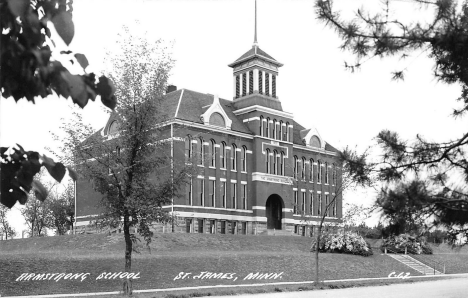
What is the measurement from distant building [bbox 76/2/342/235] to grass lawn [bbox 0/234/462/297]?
299 inches

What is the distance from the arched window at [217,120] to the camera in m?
52.7

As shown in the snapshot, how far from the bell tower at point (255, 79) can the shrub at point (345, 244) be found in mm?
A: 19488

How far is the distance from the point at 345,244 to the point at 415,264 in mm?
5895

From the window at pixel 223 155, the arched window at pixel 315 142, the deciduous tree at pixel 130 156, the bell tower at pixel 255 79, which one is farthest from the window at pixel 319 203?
the deciduous tree at pixel 130 156

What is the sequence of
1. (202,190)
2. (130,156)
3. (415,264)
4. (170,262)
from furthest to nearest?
(202,190) → (415,264) → (170,262) → (130,156)

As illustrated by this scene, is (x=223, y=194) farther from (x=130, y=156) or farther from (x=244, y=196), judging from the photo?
(x=130, y=156)

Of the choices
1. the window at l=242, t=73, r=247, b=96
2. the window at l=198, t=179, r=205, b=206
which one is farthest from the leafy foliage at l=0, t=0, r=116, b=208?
the window at l=242, t=73, r=247, b=96

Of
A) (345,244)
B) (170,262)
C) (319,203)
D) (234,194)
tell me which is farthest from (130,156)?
(319,203)

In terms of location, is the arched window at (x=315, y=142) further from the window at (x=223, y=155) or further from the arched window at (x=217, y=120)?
the arched window at (x=217, y=120)

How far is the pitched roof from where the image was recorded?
51156mm

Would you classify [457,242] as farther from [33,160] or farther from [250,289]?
[250,289]

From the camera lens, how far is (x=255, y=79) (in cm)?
5791

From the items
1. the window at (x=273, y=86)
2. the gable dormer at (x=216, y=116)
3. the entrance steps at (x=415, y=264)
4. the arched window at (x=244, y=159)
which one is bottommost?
the entrance steps at (x=415, y=264)

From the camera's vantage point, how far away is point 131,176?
22.2m
